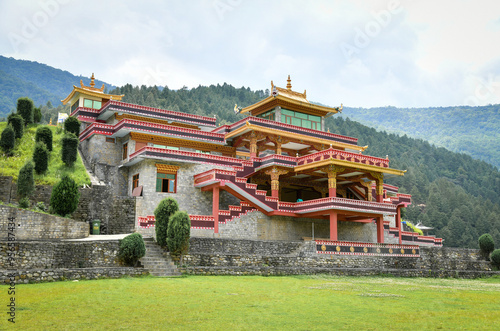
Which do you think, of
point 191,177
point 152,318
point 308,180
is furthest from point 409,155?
point 152,318

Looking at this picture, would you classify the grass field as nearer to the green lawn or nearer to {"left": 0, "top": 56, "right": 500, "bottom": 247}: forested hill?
the green lawn

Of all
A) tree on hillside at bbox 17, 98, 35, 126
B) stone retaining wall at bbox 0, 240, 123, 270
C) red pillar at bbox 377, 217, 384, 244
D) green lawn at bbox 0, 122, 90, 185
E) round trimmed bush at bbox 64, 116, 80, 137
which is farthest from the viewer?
tree on hillside at bbox 17, 98, 35, 126

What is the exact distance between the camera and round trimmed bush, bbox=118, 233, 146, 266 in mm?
22750

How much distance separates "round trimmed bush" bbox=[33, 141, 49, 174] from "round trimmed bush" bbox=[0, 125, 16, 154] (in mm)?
3238

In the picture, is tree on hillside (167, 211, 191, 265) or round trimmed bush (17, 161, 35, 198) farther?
round trimmed bush (17, 161, 35, 198)

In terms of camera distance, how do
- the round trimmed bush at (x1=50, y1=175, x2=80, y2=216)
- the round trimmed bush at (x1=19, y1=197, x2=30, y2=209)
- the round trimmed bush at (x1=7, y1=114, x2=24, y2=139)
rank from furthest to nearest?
the round trimmed bush at (x1=7, y1=114, x2=24, y2=139) → the round trimmed bush at (x1=50, y1=175, x2=80, y2=216) → the round trimmed bush at (x1=19, y1=197, x2=30, y2=209)

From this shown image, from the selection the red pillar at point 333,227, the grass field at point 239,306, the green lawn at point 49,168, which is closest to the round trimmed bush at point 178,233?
the grass field at point 239,306

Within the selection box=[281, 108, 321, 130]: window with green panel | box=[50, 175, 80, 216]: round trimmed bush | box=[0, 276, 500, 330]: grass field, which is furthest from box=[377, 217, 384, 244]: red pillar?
box=[50, 175, 80, 216]: round trimmed bush

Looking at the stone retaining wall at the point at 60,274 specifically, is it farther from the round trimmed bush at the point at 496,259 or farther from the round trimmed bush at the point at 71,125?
the round trimmed bush at the point at 496,259

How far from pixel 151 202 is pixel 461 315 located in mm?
24419

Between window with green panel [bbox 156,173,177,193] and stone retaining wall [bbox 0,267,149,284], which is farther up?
window with green panel [bbox 156,173,177,193]

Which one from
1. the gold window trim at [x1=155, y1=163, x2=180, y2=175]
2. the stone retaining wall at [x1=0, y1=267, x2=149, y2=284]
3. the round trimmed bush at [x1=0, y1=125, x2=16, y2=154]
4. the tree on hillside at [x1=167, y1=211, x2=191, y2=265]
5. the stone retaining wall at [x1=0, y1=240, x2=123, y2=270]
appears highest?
the round trimmed bush at [x1=0, y1=125, x2=16, y2=154]

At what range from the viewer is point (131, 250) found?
2273 centimetres

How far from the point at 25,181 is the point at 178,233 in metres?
11.4
